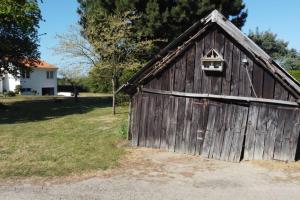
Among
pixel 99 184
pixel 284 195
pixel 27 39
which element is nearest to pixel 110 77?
pixel 27 39

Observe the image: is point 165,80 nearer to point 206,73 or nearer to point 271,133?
point 206,73

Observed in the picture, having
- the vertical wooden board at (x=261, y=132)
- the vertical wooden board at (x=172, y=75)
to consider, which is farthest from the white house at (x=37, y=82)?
the vertical wooden board at (x=261, y=132)

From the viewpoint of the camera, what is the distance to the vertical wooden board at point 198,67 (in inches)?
667

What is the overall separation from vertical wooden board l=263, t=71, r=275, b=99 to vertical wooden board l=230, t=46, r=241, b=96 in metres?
1.09

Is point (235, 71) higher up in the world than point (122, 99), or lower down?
higher up

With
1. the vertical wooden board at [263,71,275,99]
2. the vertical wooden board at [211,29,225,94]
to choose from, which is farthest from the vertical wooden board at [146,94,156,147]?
the vertical wooden board at [263,71,275,99]

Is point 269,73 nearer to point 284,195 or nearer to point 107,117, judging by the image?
point 284,195

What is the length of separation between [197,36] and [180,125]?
3784 millimetres

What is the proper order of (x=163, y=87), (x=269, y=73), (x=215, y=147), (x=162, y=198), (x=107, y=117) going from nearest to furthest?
1. (x=162, y=198)
2. (x=269, y=73)
3. (x=215, y=147)
4. (x=163, y=87)
5. (x=107, y=117)

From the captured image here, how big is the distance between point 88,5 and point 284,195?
31346 millimetres

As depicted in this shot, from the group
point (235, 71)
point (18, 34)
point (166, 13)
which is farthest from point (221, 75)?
point (18, 34)

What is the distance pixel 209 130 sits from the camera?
55.7ft

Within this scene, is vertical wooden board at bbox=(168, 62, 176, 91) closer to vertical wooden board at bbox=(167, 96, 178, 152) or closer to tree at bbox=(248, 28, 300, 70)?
vertical wooden board at bbox=(167, 96, 178, 152)

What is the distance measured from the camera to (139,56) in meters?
34.6
